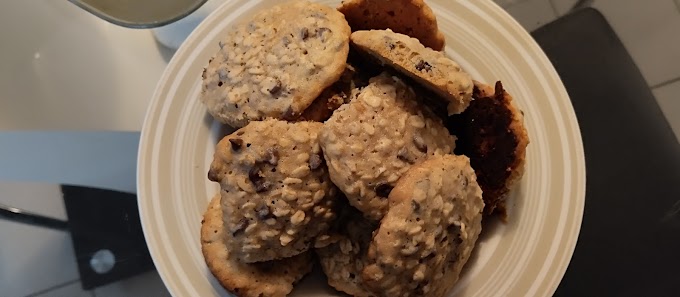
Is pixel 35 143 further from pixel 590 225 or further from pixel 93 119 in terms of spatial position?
pixel 590 225

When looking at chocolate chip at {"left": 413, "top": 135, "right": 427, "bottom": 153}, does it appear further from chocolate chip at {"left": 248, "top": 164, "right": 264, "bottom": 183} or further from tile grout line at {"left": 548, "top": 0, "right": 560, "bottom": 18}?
tile grout line at {"left": 548, "top": 0, "right": 560, "bottom": 18}

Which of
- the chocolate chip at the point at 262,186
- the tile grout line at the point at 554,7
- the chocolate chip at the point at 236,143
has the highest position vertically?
the chocolate chip at the point at 236,143

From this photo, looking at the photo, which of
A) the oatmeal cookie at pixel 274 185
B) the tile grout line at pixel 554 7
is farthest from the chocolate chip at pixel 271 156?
the tile grout line at pixel 554 7

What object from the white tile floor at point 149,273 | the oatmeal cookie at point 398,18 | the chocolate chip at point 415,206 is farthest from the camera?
the white tile floor at point 149,273

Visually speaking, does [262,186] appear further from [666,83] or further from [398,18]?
[666,83]

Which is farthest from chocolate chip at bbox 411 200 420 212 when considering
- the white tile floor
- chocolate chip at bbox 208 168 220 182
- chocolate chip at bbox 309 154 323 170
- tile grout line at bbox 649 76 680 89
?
tile grout line at bbox 649 76 680 89

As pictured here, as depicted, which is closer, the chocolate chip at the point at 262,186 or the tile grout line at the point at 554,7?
the chocolate chip at the point at 262,186

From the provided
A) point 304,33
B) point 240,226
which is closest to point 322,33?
point 304,33

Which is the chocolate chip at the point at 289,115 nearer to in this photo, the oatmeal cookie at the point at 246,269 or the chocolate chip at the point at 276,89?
the chocolate chip at the point at 276,89
